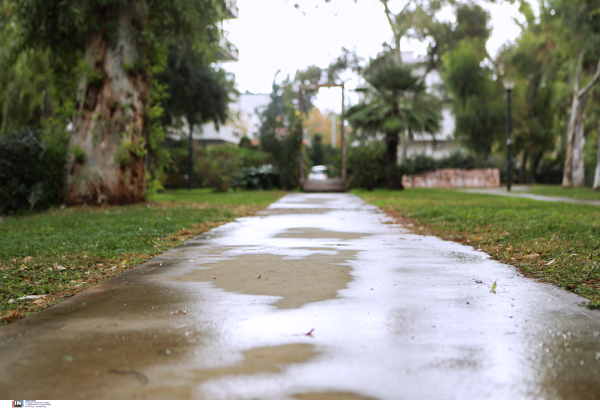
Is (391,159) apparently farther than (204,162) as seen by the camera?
No

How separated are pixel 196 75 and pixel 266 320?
22.9 meters

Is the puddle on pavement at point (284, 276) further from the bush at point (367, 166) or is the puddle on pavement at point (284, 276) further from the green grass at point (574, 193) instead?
the bush at point (367, 166)

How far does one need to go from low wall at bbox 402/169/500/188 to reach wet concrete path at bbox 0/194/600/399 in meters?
30.4

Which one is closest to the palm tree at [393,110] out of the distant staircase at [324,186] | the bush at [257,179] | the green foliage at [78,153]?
the distant staircase at [324,186]

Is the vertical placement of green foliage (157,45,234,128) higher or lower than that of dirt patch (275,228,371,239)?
higher

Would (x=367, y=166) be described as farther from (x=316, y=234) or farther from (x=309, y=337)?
(x=309, y=337)

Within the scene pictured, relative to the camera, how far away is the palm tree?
24969 millimetres

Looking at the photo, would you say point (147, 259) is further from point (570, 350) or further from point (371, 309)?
point (570, 350)

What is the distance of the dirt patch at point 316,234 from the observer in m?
8.56

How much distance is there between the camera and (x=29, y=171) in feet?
44.7

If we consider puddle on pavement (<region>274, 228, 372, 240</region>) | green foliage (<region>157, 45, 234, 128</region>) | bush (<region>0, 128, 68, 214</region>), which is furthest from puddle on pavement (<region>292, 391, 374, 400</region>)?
green foliage (<region>157, 45, 234, 128</region>)

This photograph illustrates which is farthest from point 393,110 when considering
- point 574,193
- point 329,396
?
point 329,396

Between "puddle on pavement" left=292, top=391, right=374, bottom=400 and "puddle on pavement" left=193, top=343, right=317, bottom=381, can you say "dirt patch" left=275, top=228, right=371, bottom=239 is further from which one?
"puddle on pavement" left=292, top=391, right=374, bottom=400

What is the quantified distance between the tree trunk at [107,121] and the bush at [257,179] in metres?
11.6
